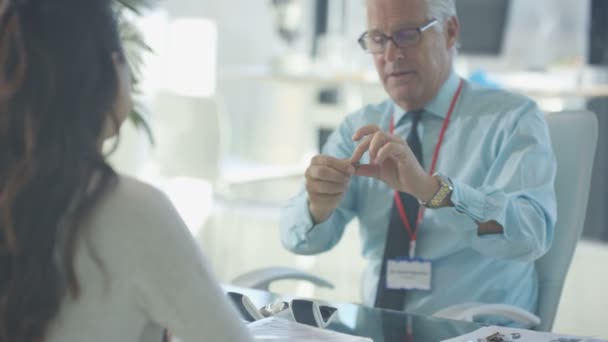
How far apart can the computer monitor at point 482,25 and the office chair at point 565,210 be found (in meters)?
3.57

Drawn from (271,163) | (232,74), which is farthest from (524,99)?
(232,74)

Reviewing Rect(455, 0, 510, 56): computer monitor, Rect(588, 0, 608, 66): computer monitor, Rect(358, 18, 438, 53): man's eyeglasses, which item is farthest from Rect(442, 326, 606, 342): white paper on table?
Rect(455, 0, 510, 56): computer monitor

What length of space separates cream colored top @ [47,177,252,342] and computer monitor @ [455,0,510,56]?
186 inches

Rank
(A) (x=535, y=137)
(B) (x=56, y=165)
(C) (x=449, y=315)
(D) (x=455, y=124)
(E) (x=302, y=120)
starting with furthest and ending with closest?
(E) (x=302, y=120)
(D) (x=455, y=124)
(A) (x=535, y=137)
(C) (x=449, y=315)
(B) (x=56, y=165)

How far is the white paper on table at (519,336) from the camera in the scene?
1379 mm

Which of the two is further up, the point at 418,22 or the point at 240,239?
the point at 418,22

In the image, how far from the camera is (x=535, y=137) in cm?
190

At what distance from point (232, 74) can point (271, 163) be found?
661 millimetres

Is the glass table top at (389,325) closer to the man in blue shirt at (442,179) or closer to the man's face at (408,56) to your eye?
the man in blue shirt at (442,179)

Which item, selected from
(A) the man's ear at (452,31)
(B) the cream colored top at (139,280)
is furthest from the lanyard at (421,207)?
(B) the cream colored top at (139,280)

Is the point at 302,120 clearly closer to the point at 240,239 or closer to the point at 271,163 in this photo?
the point at 271,163

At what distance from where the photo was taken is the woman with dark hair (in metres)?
0.89

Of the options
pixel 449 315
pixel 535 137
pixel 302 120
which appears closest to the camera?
pixel 449 315

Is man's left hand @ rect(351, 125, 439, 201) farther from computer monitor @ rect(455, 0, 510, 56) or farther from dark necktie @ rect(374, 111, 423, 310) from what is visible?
computer monitor @ rect(455, 0, 510, 56)
